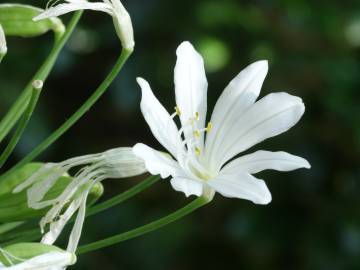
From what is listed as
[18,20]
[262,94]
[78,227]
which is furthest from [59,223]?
[262,94]

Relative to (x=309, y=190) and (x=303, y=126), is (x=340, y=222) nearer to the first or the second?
(x=309, y=190)

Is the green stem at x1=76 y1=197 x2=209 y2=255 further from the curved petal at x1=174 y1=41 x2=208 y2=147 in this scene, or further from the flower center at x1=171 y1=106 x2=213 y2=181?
the curved petal at x1=174 y1=41 x2=208 y2=147

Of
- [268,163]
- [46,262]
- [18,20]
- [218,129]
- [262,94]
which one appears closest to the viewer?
[46,262]

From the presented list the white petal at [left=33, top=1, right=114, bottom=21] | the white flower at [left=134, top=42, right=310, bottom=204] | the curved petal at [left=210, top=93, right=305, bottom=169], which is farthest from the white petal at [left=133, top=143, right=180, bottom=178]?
the white petal at [left=33, top=1, right=114, bottom=21]

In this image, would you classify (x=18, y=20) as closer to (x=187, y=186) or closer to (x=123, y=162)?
(x=123, y=162)

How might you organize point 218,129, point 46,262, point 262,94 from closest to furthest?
point 46,262
point 218,129
point 262,94

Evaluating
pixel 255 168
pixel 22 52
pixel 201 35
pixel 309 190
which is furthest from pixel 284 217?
pixel 255 168
